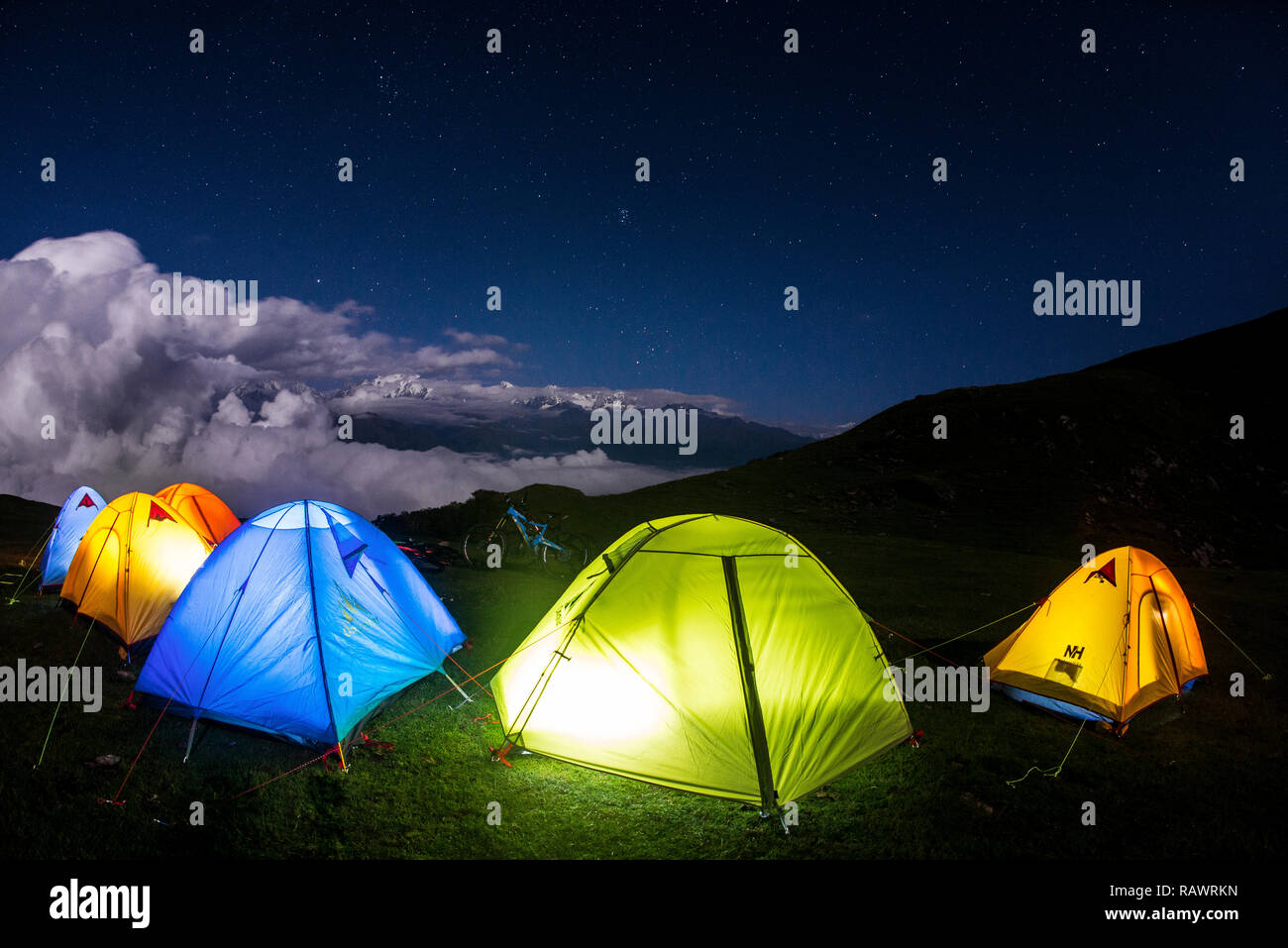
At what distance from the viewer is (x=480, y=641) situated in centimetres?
1215

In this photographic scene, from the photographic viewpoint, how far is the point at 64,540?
51.1ft

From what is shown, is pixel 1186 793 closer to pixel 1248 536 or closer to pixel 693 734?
pixel 693 734

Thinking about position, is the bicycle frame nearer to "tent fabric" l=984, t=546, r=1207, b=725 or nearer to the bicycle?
the bicycle

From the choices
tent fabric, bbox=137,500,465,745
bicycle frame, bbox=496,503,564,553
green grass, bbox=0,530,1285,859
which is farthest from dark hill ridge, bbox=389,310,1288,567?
green grass, bbox=0,530,1285,859

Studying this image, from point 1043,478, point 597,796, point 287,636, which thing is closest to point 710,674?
point 597,796

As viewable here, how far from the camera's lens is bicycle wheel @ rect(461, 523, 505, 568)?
20.2m

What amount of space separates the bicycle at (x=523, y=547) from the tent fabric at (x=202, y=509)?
6.75m

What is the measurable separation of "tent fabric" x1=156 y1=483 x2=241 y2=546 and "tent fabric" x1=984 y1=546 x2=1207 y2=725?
15.4m

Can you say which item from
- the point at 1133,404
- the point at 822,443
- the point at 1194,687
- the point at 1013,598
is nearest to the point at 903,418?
the point at 822,443

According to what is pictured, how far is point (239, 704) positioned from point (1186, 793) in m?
11.4

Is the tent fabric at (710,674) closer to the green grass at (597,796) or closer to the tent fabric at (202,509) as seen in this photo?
the green grass at (597,796)

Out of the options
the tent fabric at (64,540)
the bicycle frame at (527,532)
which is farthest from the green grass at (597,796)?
the bicycle frame at (527,532)

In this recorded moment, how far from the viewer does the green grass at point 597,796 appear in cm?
599

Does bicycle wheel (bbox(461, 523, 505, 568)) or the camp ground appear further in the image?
bicycle wheel (bbox(461, 523, 505, 568))
